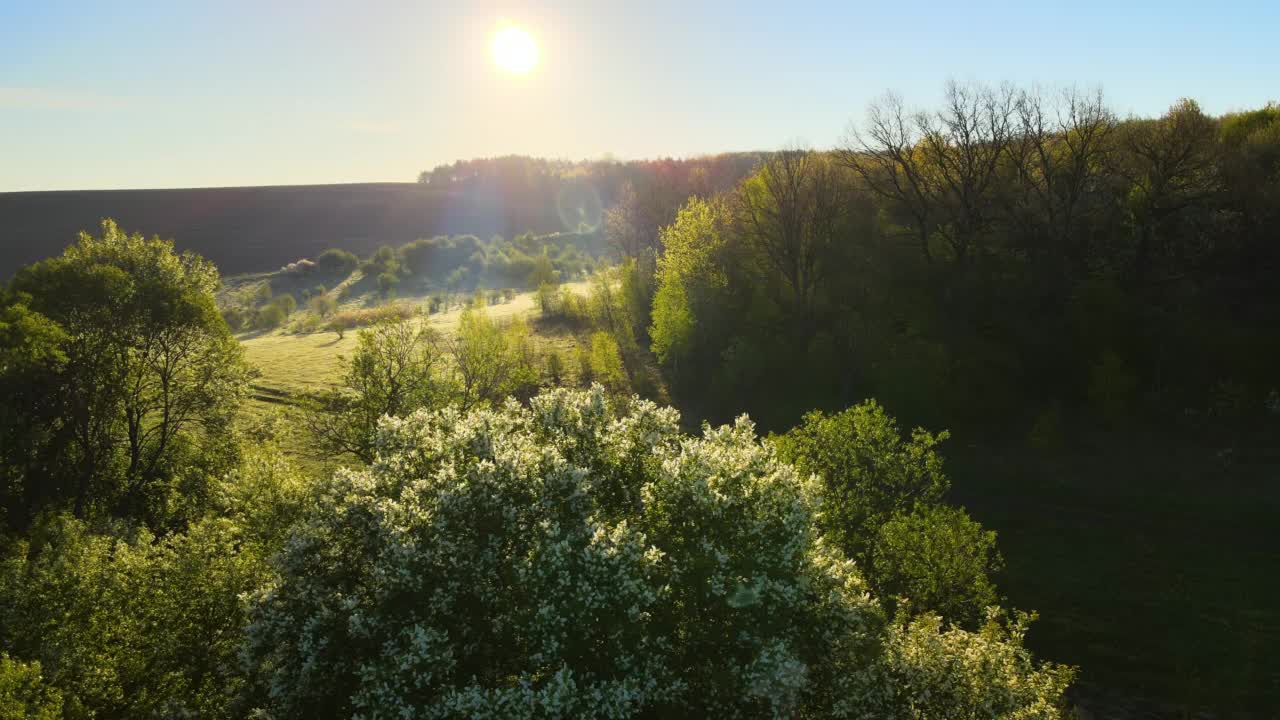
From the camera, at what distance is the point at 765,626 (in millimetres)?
21203

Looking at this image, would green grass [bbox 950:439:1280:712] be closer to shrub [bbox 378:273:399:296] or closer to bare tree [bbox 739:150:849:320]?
bare tree [bbox 739:150:849:320]

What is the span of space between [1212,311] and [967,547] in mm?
49372

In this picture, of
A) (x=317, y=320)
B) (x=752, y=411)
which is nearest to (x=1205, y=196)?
(x=752, y=411)

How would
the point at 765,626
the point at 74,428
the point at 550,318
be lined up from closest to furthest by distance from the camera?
the point at 765,626, the point at 74,428, the point at 550,318

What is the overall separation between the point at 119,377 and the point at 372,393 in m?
13.9

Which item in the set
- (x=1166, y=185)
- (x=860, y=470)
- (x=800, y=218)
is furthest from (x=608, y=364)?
(x=1166, y=185)

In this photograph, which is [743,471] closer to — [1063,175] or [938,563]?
[938,563]

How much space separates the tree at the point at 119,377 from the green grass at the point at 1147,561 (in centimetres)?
5014

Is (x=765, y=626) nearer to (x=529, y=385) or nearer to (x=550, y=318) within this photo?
(x=529, y=385)

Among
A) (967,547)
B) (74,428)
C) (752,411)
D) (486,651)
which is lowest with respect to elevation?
(752,411)

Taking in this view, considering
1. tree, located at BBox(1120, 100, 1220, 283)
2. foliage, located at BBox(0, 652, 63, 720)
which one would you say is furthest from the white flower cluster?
tree, located at BBox(1120, 100, 1220, 283)

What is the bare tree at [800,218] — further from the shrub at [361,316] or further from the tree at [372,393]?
the shrub at [361,316]

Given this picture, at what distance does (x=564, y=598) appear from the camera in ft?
65.1

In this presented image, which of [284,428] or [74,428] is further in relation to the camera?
[284,428]
